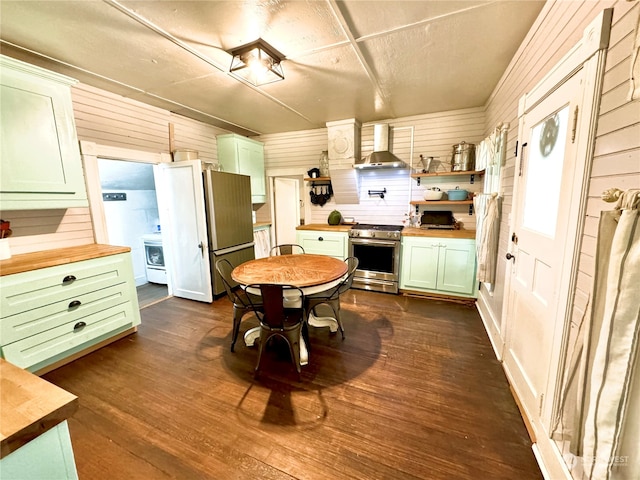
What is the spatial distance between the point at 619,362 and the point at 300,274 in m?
1.80

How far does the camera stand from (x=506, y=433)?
1.61 meters

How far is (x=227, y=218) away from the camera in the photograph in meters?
3.74

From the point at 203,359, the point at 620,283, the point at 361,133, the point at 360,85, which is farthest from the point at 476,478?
the point at 361,133

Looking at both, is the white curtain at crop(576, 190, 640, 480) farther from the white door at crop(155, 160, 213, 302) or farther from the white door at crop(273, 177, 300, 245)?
the white door at crop(273, 177, 300, 245)

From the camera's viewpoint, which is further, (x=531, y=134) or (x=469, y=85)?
(x=469, y=85)

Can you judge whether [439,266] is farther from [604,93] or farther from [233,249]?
[233,249]

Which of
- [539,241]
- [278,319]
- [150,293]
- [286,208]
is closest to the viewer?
[539,241]

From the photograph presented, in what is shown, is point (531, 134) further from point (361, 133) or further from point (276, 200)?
→ point (276, 200)

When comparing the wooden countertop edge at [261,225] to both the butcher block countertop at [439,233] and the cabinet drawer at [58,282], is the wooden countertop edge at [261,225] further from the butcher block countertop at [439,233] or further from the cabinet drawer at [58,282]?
the butcher block countertop at [439,233]

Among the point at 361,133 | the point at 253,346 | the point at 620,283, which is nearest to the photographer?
the point at 620,283

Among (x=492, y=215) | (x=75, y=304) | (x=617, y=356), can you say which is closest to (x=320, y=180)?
(x=492, y=215)

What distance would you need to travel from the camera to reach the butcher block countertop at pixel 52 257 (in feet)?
6.49

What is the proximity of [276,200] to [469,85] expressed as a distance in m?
3.65

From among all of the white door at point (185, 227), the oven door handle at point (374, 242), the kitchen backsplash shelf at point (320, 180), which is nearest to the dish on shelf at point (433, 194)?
the oven door handle at point (374, 242)
